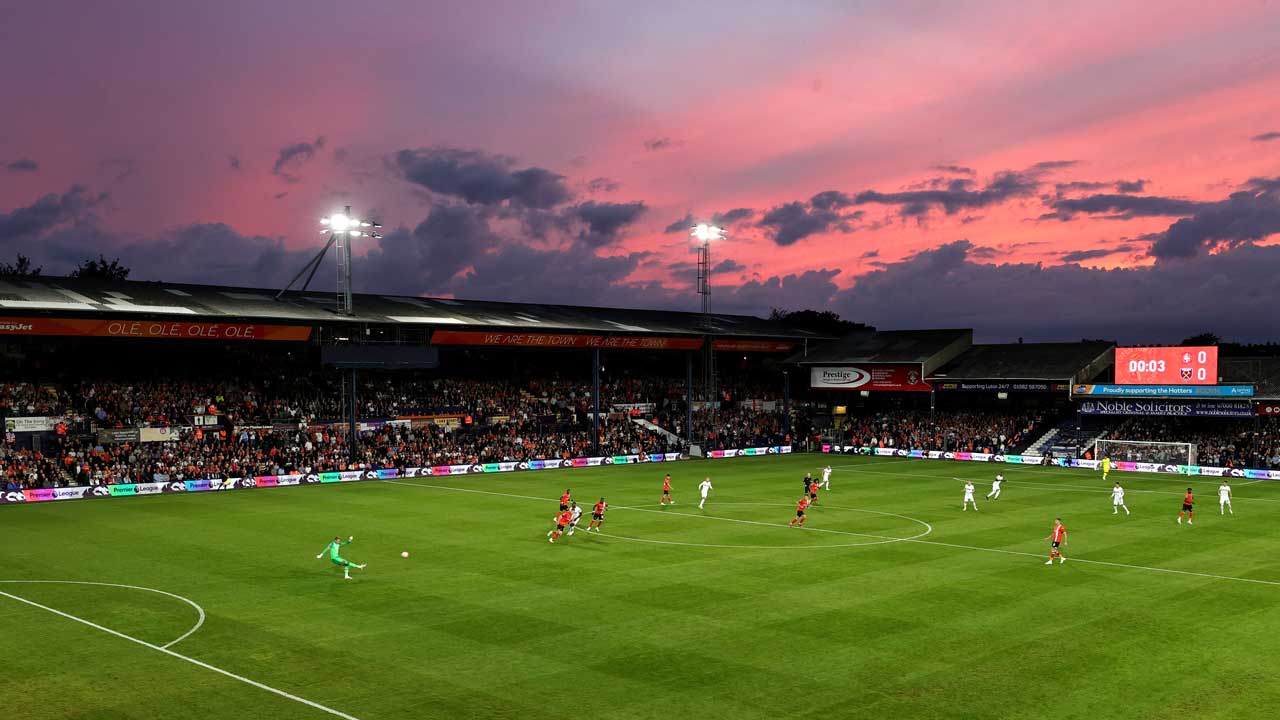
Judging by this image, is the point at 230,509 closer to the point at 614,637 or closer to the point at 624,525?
the point at 624,525

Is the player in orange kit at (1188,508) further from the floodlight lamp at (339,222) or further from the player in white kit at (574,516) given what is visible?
the floodlight lamp at (339,222)

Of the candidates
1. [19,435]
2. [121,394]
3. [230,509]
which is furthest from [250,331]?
[230,509]

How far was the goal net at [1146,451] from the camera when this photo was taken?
205ft

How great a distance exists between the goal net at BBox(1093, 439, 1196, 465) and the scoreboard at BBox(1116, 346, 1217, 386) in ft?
13.8

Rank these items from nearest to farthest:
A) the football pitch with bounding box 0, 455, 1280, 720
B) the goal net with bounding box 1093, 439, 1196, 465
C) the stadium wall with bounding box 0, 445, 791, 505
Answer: the football pitch with bounding box 0, 455, 1280, 720 → the stadium wall with bounding box 0, 445, 791, 505 → the goal net with bounding box 1093, 439, 1196, 465

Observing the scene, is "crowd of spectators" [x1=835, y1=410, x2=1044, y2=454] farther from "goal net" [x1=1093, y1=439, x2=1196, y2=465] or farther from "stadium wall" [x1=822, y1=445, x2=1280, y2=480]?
"goal net" [x1=1093, y1=439, x2=1196, y2=465]

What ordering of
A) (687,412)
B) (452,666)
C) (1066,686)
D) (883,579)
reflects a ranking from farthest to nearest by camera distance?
(687,412)
(883,579)
(452,666)
(1066,686)

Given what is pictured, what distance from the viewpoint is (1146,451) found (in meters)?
64.8

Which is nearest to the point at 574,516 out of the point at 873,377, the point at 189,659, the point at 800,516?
the point at 800,516

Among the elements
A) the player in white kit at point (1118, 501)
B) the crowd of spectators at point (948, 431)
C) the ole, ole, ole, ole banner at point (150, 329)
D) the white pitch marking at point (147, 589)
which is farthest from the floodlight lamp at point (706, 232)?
the white pitch marking at point (147, 589)

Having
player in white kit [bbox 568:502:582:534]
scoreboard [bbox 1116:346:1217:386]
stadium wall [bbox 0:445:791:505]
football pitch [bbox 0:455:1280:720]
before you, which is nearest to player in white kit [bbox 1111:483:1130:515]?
football pitch [bbox 0:455:1280:720]

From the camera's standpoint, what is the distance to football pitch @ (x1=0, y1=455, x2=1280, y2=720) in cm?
1738

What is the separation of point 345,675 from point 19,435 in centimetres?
4291

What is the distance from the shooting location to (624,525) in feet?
124
